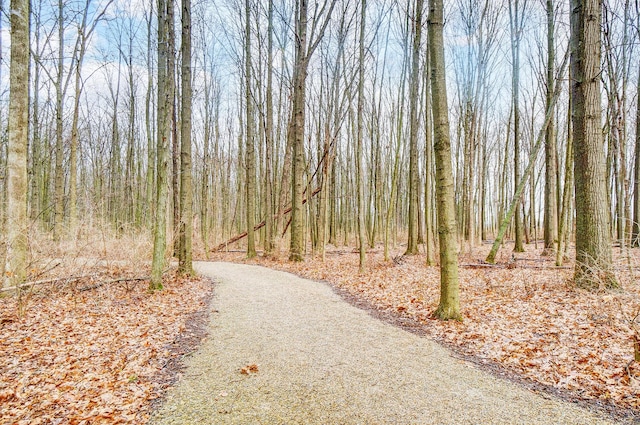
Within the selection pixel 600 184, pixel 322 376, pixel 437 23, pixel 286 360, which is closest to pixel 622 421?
pixel 322 376

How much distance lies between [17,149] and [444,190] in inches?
325

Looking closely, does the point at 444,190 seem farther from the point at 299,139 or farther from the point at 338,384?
the point at 299,139

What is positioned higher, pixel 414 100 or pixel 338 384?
pixel 414 100

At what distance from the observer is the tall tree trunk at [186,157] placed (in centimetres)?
971

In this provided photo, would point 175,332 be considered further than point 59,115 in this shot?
No

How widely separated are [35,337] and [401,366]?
5.35 metres

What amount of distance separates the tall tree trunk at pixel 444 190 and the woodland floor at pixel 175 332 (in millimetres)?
465

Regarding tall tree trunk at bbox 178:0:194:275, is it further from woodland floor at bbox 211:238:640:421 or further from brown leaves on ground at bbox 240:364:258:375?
brown leaves on ground at bbox 240:364:258:375

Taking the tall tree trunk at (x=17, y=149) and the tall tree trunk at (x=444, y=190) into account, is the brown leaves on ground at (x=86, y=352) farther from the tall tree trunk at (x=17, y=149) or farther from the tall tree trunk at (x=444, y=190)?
the tall tree trunk at (x=444, y=190)

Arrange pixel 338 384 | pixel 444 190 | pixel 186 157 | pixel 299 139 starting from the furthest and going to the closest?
1. pixel 299 139
2. pixel 186 157
3. pixel 444 190
4. pixel 338 384

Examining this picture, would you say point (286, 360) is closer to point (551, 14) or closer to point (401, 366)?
point (401, 366)

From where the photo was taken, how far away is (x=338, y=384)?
3.58 meters

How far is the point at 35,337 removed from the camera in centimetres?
514

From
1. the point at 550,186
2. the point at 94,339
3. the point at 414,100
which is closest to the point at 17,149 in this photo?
the point at 94,339
